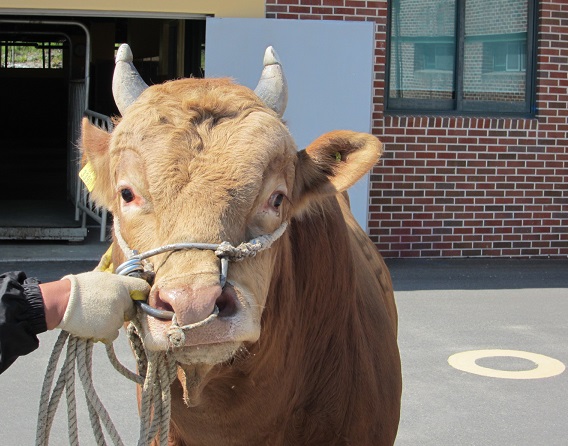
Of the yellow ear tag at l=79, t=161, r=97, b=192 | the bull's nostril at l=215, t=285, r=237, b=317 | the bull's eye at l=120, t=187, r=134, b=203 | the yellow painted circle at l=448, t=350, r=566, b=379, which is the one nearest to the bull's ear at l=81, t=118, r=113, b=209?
the yellow ear tag at l=79, t=161, r=97, b=192

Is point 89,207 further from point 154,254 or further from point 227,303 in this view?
point 227,303

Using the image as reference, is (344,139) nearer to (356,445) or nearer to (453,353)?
(356,445)

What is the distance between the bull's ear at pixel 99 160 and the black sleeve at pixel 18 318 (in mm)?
755

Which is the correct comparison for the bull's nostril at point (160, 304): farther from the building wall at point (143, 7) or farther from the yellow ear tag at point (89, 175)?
the building wall at point (143, 7)

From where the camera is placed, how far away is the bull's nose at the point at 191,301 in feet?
7.75

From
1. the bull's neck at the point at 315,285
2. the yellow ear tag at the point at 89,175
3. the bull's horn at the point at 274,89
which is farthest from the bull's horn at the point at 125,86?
the bull's neck at the point at 315,285

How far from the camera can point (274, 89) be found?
3465 millimetres

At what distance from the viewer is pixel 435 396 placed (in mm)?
6289

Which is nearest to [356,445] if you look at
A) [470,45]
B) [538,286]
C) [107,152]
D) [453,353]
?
[107,152]

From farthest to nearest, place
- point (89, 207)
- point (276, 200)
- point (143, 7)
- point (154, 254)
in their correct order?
point (89, 207) < point (143, 7) < point (276, 200) < point (154, 254)

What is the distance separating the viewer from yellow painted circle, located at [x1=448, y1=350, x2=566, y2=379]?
6.77 m

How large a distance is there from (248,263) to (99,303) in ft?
1.49

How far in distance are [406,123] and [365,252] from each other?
5941mm

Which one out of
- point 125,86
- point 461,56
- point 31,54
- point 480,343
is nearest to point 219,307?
point 125,86
